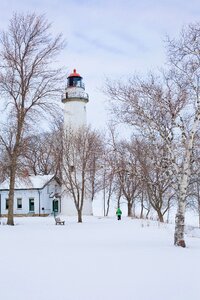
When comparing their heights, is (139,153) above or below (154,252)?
above

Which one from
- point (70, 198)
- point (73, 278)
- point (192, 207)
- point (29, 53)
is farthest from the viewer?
point (192, 207)

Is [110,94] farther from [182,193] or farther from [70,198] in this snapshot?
[70,198]

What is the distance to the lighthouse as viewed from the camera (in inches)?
1690

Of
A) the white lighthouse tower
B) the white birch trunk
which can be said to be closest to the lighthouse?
the white lighthouse tower

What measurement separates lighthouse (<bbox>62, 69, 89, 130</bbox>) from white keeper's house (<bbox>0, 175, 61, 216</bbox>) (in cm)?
843

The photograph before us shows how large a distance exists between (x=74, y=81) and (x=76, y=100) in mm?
2087

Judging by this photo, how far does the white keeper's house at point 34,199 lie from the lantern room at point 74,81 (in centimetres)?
1105

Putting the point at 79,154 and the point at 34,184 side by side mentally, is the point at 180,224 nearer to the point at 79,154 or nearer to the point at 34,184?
the point at 79,154

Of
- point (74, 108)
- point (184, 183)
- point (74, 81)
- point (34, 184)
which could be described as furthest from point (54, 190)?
point (184, 183)

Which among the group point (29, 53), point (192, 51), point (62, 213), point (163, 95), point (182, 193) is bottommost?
point (62, 213)

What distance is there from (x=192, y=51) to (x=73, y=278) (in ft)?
29.8

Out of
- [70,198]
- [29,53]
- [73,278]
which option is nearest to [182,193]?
[73,278]

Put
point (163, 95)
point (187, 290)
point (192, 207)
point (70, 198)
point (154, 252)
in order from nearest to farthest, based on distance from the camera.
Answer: point (187, 290) → point (154, 252) → point (163, 95) → point (70, 198) → point (192, 207)

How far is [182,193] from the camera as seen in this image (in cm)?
1443
